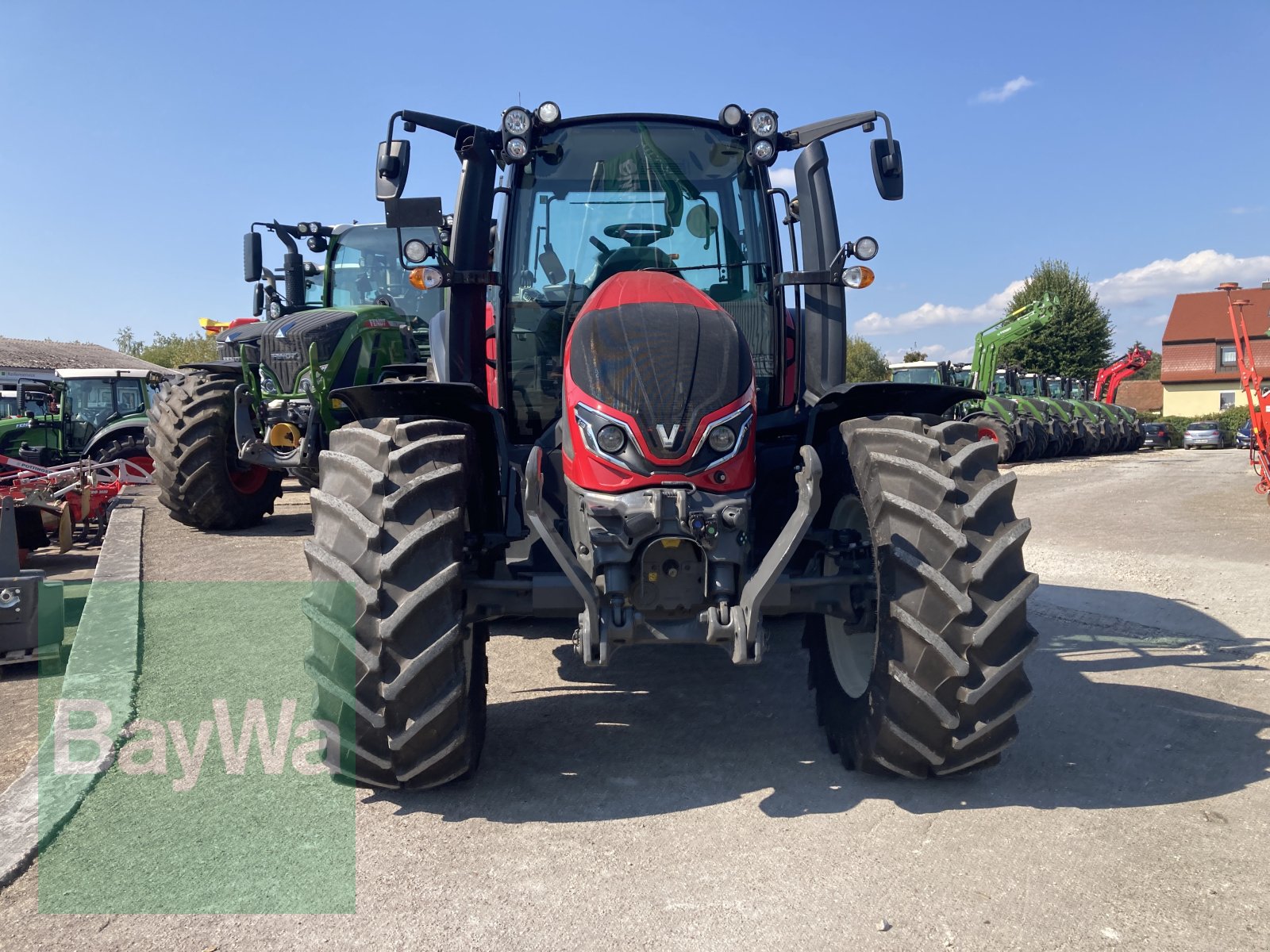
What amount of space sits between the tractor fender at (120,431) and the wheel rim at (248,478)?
652 cm

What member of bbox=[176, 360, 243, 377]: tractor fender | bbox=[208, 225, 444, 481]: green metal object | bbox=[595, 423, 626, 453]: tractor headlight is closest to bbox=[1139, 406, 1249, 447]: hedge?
bbox=[208, 225, 444, 481]: green metal object

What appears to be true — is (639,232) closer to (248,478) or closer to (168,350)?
(248,478)

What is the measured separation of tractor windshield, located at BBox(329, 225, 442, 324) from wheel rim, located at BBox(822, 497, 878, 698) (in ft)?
27.3

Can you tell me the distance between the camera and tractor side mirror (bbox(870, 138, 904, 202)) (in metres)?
4.52

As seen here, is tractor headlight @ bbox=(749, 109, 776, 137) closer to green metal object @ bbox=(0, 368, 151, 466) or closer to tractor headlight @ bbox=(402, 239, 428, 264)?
tractor headlight @ bbox=(402, 239, 428, 264)

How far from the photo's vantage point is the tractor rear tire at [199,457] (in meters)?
9.34

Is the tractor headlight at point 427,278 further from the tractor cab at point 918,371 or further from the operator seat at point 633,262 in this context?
the tractor cab at point 918,371

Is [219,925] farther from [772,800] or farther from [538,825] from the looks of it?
[772,800]

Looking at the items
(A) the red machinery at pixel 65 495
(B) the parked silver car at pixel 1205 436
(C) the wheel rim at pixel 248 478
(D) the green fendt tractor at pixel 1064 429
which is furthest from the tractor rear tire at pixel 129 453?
(B) the parked silver car at pixel 1205 436

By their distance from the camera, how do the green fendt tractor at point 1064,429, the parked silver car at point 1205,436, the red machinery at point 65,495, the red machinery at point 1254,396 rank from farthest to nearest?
the parked silver car at point 1205,436 < the green fendt tractor at point 1064,429 < the red machinery at point 1254,396 < the red machinery at point 65,495

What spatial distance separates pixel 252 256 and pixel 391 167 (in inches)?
292

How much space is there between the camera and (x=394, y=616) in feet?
10.5

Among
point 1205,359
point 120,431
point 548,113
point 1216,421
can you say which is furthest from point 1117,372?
point 548,113

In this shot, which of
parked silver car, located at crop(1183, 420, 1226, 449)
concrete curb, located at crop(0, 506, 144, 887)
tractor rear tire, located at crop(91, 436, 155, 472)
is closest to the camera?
concrete curb, located at crop(0, 506, 144, 887)
